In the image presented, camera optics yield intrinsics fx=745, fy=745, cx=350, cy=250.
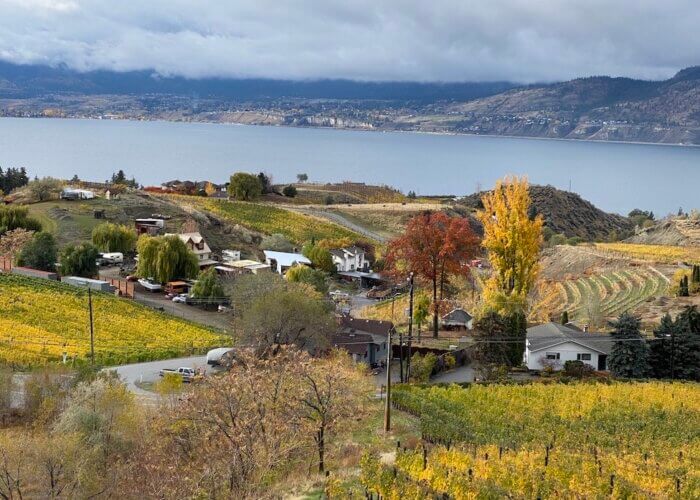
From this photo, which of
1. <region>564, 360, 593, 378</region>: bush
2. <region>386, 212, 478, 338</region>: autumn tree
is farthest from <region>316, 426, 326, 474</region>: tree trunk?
<region>386, 212, 478, 338</region>: autumn tree

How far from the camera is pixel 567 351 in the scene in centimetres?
3547

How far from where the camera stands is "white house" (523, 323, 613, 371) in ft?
116

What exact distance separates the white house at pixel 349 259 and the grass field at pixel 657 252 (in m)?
23.1

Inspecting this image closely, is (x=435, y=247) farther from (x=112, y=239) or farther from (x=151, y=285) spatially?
(x=112, y=239)

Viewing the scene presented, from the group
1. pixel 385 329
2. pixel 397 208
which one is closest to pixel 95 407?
pixel 385 329

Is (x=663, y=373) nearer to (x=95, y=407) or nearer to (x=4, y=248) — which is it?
(x=95, y=407)

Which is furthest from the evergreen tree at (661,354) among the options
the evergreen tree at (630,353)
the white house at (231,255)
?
the white house at (231,255)

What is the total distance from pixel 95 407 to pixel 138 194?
70.4 meters

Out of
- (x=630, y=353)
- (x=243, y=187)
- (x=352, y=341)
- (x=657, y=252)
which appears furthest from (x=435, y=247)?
(x=243, y=187)

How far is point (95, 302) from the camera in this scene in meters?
46.7

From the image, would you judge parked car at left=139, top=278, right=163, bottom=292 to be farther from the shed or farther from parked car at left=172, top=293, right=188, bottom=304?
the shed

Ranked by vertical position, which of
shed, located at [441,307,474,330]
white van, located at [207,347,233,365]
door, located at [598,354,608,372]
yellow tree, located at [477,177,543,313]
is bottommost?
shed, located at [441,307,474,330]

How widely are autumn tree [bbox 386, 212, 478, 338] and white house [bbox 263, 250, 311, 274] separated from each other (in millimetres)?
29414

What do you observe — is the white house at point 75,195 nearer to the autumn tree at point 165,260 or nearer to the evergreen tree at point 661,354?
the autumn tree at point 165,260
